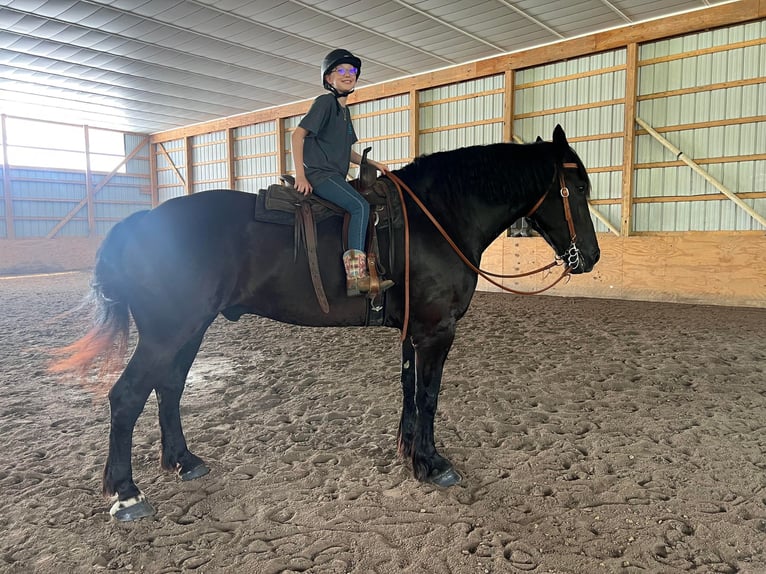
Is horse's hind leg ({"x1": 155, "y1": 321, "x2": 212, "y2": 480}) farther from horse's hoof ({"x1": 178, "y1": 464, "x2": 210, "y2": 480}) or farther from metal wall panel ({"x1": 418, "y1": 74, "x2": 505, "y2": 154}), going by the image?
metal wall panel ({"x1": 418, "y1": 74, "x2": 505, "y2": 154})

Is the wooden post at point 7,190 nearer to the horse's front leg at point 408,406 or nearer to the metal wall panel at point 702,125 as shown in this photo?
the metal wall panel at point 702,125

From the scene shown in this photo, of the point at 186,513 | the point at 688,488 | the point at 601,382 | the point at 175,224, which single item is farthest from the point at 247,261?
the point at 601,382

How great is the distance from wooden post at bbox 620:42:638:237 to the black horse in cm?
771

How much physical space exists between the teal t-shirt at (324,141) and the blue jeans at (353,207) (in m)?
0.08

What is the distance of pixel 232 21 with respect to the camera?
31.0 ft

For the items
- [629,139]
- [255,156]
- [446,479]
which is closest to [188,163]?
[255,156]

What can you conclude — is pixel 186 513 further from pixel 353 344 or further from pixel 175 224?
pixel 353 344

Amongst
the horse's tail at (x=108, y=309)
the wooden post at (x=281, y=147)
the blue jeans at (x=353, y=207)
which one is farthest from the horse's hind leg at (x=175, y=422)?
the wooden post at (x=281, y=147)

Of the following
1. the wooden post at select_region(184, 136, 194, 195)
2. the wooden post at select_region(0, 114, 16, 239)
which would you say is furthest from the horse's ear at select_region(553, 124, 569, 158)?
the wooden post at select_region(0, 114, 16, 239)

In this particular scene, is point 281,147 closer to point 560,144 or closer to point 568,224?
point 560,144

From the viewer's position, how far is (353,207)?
259 centimetres

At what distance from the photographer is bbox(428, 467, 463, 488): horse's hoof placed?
258cm

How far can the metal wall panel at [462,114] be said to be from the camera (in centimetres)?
1145

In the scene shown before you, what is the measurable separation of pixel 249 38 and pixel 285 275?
9319 millimetres
